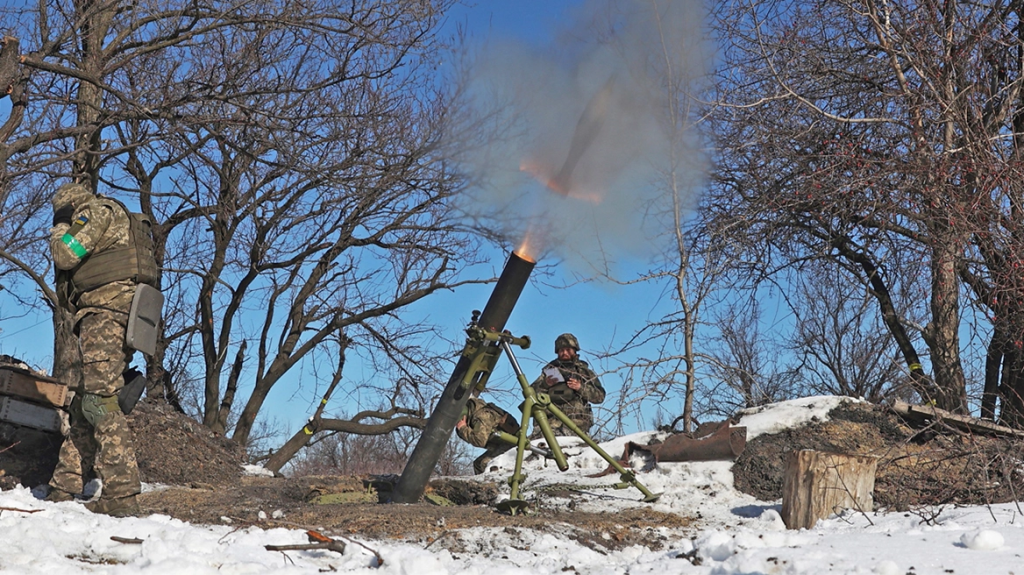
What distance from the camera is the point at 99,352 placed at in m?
6.99

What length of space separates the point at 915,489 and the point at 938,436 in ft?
5.78

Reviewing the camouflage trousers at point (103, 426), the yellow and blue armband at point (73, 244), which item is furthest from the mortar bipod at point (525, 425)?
the yellow and blue armband at point (73, 244)

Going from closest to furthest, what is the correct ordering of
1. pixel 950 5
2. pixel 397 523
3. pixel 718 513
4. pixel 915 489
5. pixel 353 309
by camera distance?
pixel 397 523
pixel 915 489
pixel 718 513
pixel 950 5
pixel 353 309

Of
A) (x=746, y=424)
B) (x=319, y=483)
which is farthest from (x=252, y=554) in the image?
(x=746, y=424)

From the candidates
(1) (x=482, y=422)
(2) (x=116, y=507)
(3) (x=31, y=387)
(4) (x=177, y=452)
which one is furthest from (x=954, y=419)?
(3) (x=31, y=387)

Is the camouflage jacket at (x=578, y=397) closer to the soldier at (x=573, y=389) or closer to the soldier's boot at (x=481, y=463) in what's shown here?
the soldier at (x=573, y=389)

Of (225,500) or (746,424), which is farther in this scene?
(746,424)

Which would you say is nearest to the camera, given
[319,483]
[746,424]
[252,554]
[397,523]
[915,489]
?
[252,554]

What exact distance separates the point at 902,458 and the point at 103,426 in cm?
601

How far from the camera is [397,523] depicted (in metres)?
6.41

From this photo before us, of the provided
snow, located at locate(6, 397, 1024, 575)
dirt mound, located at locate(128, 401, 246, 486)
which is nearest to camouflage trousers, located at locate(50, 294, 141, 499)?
snow, located at locate(6, 397, 1024, 575)

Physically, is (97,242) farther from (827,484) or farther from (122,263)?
(827,484)

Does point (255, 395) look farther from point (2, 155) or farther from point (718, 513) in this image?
point (718, 513)

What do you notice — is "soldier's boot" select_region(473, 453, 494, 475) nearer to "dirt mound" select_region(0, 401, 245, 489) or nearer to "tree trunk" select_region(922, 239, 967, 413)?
"dirt mound" select_region(0, 401, 245, 489)
